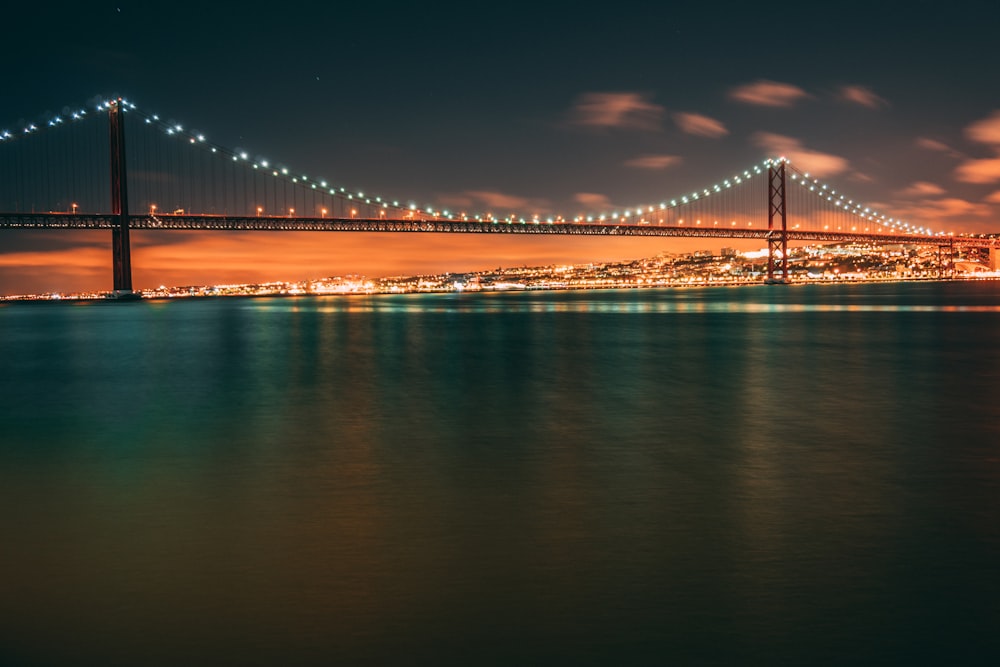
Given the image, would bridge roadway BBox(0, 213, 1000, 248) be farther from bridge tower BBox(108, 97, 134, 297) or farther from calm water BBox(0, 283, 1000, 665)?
calm water BBox(0, 283, 1000, 665)

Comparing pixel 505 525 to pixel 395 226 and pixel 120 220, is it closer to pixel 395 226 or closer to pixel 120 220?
pixel 120 220

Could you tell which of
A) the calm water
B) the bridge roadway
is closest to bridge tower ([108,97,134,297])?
the bridge roadway

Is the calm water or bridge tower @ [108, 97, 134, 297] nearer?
the calm water

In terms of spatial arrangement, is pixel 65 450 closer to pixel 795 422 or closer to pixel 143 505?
pixel 143 505

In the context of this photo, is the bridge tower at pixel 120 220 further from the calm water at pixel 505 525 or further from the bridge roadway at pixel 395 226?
the calm water at pixel 505 525

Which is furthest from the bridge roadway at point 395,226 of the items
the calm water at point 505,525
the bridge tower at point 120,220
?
the calm water at point 505,525

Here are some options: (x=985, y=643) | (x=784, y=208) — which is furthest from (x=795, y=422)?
(x=784, y=208)
